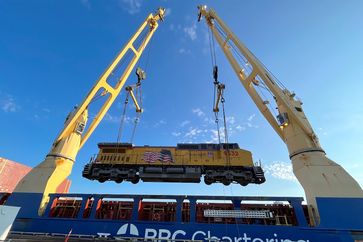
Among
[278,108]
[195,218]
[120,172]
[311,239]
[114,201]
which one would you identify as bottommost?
[311,239]

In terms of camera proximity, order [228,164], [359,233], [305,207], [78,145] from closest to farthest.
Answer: [359,233] → [305,207] → [78,145] → [228,164]

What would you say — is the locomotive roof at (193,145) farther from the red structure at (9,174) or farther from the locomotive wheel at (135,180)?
the red structure at (9,174)

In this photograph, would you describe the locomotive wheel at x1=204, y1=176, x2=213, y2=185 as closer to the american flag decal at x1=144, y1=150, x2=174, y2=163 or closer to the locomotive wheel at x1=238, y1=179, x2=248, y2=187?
the locomotive wheel at x1=238, y1=179, x2=248, y2=187

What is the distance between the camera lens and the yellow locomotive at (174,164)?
17.9 m

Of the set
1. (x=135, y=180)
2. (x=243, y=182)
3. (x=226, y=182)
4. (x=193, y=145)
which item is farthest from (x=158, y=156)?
(x=243, y=182)

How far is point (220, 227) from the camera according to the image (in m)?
10.8

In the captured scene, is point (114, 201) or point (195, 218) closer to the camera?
point (195, 218)

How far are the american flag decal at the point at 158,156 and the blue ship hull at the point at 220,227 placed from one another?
6.65 m

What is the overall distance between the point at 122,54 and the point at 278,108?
15.1 m

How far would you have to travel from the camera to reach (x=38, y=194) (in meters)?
13.1

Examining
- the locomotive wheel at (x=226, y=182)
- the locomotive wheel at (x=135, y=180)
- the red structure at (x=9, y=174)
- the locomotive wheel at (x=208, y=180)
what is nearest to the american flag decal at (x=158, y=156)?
the locomotive wheel at (x=135, y=180)

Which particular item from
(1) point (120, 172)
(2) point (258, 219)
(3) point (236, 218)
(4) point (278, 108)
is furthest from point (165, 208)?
(4) point (278, 108)

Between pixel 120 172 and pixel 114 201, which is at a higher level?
pixel 120 172

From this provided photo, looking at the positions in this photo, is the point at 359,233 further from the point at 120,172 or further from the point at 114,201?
the point at 120,172
